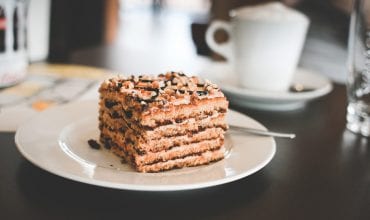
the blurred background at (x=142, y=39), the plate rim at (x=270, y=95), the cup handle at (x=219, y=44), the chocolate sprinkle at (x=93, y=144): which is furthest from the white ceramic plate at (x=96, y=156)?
the blurred background at (x=142, y=39)

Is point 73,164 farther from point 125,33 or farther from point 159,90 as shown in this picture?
point 125,33

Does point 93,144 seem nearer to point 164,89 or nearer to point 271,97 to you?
point 164,89

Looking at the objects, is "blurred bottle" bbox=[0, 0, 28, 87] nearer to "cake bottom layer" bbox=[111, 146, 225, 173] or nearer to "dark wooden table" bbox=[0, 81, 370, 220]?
"dark wooden table" bbox=[0, 81, 370, 220]

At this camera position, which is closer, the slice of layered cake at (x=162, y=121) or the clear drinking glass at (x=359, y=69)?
the slice of layered cake at (x=162, y=121)

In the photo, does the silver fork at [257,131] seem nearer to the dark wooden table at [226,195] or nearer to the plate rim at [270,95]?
the dark wooden table at [226,195]

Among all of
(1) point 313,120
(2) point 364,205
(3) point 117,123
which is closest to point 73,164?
(3) point 117,123


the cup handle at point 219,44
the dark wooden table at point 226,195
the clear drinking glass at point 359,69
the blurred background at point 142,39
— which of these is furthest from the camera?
the blurred background at point 142,39

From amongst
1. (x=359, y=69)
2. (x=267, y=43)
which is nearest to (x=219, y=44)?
(x=267, y=43)
